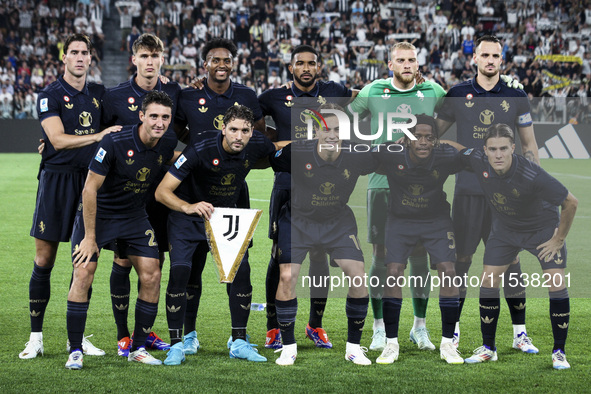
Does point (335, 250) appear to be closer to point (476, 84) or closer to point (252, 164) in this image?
point (252, 164)

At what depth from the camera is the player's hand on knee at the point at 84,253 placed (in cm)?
494

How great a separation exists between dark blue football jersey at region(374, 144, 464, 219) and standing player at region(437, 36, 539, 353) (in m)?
0.25

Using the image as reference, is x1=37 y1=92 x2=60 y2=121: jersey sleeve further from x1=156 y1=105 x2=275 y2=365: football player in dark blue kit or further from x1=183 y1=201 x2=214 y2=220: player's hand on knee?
x1=183 y1=201 x2=214 y2=220: player's hand on knee

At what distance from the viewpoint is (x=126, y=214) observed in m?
5.17

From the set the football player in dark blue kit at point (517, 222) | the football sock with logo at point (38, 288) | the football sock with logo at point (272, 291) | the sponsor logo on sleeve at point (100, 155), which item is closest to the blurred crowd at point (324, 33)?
the football sock with logo at point (272, 291)

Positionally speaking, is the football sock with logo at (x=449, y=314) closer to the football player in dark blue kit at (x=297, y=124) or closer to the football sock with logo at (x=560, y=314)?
the football sock with logo at (x=560, y=314)

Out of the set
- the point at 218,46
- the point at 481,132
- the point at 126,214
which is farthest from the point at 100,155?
the point at 481,132

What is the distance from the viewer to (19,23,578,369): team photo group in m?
5.11

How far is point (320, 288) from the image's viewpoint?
5852mm

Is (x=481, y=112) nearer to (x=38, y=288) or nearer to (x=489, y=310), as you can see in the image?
(x=489, y=310)

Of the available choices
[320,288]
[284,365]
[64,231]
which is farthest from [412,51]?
[64,231]

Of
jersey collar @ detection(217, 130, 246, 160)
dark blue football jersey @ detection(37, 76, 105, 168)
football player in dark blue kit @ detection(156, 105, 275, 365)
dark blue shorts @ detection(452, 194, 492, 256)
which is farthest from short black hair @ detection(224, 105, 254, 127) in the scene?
dark blue shorts @ detection(452, 194, 492, 256)

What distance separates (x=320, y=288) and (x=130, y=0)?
22921 millimetres

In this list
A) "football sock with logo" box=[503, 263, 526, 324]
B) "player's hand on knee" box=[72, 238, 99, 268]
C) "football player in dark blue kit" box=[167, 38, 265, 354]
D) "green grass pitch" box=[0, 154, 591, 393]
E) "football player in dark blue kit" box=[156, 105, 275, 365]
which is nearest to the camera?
"green grass pitch" box=[0, 154, 591, 393]
